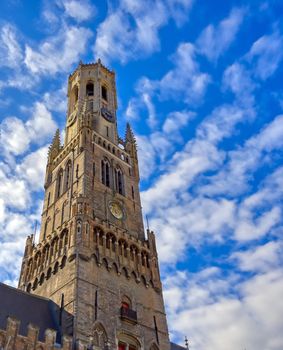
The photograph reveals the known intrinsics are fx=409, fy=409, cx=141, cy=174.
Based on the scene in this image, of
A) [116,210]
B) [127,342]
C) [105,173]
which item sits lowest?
[127,342]

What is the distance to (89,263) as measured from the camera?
126ft

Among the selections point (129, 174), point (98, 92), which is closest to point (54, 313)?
point (129, 174)

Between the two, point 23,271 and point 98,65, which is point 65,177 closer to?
point 23,271

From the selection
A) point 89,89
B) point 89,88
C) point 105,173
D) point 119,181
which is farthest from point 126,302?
point 89,88

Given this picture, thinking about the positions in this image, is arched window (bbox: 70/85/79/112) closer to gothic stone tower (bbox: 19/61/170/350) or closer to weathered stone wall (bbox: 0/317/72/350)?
gothic stone tower (bbox: 19/61/170/350)

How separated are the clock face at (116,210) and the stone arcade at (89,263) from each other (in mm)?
145

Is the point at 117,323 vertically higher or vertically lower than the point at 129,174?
lower

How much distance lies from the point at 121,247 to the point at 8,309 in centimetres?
1358

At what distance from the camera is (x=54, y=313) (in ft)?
118

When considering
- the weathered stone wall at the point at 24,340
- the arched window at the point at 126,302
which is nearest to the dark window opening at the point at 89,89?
the arched window at the point at 126,302

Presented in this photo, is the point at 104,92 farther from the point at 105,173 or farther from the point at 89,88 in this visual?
the point at 105,173

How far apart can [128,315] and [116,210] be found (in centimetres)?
1355

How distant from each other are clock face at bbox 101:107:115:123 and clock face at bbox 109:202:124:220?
18.2 m

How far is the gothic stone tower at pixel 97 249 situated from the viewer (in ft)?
118
